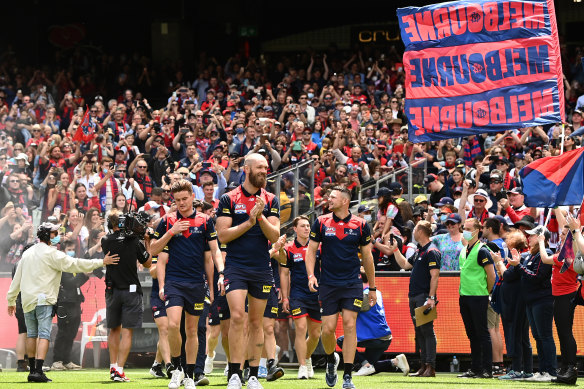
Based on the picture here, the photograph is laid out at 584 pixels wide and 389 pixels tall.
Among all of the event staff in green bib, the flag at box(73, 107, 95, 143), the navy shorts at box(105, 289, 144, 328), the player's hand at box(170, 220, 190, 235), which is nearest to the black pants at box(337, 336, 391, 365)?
the event staff in green bib

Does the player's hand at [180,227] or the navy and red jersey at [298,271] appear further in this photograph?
the navy and red jersey at [298,271]

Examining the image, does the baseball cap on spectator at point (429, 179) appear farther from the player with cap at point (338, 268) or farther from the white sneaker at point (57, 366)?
the player with cap at point (338, 268)

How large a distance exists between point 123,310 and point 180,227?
2865mm

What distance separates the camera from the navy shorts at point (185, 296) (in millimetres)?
11781

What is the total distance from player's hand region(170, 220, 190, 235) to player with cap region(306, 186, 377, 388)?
150 cm

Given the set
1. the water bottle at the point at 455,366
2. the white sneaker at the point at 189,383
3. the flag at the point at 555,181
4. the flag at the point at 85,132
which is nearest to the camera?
the white sneaker at the point at 189,383

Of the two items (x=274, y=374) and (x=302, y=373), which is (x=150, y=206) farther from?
(x=274, y=374)

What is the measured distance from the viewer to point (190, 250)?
1195cm

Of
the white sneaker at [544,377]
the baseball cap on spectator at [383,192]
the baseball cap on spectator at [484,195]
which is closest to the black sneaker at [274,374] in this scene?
the white sneaker at [544,377]

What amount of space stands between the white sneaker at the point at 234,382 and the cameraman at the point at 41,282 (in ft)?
12.7

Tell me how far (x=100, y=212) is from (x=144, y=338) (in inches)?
158

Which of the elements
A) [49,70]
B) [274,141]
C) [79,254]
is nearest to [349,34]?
[49,70]

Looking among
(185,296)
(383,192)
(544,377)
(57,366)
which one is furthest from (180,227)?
(383,192)

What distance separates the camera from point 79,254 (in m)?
18.1
